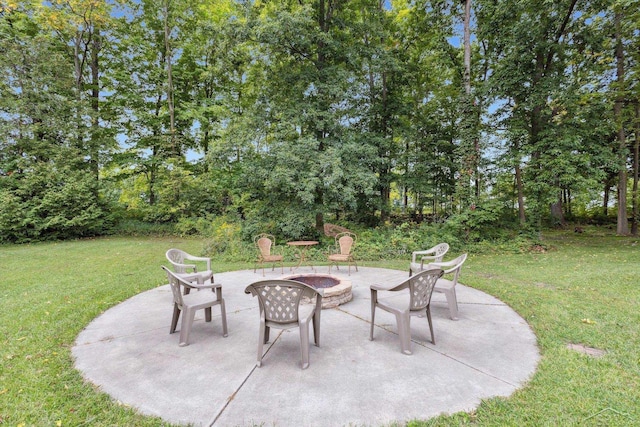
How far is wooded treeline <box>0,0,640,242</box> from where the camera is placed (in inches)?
348

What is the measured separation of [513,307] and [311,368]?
125 inches

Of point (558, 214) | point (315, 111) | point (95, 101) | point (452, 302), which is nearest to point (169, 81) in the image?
point (95, 101)

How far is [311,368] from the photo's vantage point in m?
2.51

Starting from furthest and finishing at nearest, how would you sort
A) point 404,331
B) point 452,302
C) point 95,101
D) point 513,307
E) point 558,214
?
point 558,214
point 95,101
point 513,307
point 452,302
point 404,331

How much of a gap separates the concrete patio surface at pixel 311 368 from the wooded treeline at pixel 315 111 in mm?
5606

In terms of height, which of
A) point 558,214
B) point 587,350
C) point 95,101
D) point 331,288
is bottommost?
point 587,350

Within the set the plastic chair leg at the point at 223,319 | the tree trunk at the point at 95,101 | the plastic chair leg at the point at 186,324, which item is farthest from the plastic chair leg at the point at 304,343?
the tree trunk at the point at 95,101

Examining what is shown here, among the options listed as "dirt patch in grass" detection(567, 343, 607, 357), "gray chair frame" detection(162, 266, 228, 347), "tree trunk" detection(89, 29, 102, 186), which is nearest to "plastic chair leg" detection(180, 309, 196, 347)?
"gray chair frame" detection(162, 266, 228, 347)

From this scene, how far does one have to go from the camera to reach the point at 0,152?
11289 millimetres

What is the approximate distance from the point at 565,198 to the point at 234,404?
69.1 feet

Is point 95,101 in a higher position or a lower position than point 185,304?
higher

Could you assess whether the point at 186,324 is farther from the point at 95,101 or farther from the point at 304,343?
the point at 95,101

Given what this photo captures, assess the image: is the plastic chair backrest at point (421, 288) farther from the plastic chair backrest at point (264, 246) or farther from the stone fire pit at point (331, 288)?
the plastic chair backrest at point (264, 246)

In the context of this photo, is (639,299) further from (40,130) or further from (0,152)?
(0,152)
